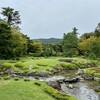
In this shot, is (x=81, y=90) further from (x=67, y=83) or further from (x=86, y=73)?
(x=86, y=73)

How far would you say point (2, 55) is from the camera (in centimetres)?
7775

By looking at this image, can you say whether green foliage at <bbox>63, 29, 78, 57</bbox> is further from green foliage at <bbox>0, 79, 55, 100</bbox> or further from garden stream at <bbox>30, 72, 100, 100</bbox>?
green foliage at <bbox>0, 79, 55, 100</bbox>

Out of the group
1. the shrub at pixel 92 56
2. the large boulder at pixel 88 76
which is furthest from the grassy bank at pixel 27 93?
the shrub at pixel 92 56

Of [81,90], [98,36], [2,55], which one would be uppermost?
[98,36]

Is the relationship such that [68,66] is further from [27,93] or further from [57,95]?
[27,93]

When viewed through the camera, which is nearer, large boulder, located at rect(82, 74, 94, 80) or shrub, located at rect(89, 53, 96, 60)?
large boulder, located at rect(82, 74, 94, 80)

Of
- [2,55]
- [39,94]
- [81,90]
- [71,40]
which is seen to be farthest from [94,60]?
[39,94]

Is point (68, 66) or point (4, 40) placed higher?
point (4, 40)

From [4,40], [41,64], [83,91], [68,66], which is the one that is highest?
[4,40]

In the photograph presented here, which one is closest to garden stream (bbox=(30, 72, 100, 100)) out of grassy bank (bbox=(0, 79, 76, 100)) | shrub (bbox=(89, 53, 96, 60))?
grassy bank (bbox=(0, 79, 76, 100))

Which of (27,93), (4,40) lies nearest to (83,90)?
(27,93)

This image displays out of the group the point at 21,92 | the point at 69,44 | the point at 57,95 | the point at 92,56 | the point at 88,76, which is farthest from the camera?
the point at 69,44

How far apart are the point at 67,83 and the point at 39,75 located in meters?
10.6

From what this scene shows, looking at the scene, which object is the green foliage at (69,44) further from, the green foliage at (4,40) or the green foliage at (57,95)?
the green foliage at (57,95)
